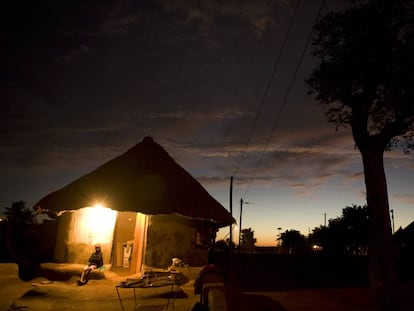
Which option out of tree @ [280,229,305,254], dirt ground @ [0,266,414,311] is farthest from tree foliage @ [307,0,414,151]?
tree @ [280,229,305,254]

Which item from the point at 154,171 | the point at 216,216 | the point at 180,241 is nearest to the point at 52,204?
the point at 154,171

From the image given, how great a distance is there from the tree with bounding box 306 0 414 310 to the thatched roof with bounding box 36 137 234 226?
577 centimetres

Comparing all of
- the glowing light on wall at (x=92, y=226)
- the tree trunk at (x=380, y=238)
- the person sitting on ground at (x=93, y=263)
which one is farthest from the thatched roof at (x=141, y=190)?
the tree trunk at (x=380, y=238)

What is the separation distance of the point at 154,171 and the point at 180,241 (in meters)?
3.04

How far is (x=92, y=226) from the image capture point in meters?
13.0

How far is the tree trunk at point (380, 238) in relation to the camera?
30.3ft

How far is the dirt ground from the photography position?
9227 millimetres

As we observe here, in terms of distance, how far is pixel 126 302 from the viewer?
30.9 feet

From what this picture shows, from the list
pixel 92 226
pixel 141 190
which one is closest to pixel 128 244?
pixel 92 226

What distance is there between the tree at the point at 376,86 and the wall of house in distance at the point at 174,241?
241 inches

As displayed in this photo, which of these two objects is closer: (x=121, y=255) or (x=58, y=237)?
(x=58, y=237)

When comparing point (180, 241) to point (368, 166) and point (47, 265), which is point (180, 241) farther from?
point (368, 166)

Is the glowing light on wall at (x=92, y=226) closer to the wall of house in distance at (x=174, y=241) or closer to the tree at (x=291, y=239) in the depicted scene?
the wall of house in distance at (x=174, y=241)

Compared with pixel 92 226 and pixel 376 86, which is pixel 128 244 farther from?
pixel 376 86
